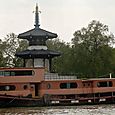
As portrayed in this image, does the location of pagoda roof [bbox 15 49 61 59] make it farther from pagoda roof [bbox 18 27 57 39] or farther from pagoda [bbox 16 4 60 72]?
pagoda roof [bbox 18 27 57 39]

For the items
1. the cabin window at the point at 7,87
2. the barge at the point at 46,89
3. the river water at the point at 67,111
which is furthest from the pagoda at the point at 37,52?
the river water at the point at 67,111

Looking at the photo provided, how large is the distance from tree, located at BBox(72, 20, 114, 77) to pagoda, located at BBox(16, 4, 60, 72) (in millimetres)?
7567

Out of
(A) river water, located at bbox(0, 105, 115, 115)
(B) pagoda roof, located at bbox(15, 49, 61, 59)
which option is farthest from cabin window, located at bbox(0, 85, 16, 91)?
(B) pagoda roof, located at bbox(15, 49, 61, 59)

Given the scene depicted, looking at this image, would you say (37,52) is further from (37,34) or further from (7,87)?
(7,87)

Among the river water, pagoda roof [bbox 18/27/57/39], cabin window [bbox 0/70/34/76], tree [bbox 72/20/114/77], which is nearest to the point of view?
the river water

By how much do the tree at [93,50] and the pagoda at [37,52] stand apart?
7.57 m

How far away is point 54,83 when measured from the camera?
4456 centimetres

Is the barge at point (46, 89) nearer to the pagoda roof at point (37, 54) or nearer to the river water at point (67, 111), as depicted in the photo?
the pagoda roof at point (37, 54)

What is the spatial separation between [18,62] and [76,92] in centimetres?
2345

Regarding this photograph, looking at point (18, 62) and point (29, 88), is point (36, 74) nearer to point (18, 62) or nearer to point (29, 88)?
point (29, 88)

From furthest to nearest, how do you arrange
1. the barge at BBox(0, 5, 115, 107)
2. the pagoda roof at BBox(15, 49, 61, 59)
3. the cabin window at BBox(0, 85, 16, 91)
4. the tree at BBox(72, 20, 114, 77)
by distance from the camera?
1. the tree at BBox(72, 20, 114, 77)
2. the pagoda roof at BBox(15, 49, 61, 59)
3. the cabin window at BBox(0, 85, 16, 91)
4. the barge at BBox(0, 5, 115, 107)

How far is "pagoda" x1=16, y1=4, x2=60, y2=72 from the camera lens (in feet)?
164

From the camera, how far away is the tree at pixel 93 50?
191 feet

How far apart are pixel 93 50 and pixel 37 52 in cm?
1195
